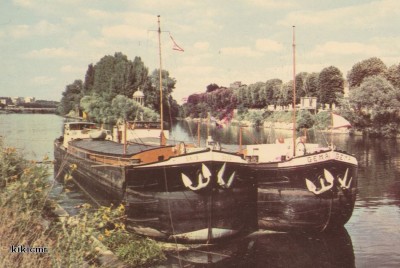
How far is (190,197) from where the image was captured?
18422 millimetres

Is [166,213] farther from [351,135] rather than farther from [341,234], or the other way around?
[351,135]

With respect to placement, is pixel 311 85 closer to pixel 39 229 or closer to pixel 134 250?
pixel 134 250

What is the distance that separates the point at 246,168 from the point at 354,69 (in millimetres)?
90368

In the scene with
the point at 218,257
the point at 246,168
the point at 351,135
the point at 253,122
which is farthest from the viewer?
the point at 253,122

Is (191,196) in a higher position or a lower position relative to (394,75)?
lower

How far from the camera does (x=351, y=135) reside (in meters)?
82.6

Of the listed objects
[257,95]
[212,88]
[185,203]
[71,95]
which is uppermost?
[212,88]

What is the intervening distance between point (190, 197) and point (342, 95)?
89978mm

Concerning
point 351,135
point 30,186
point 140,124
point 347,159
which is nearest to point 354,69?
point 351,135

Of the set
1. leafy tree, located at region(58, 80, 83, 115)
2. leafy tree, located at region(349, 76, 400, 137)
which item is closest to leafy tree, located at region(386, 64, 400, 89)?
leafy tree, located at region(349, 76, 400, 137)

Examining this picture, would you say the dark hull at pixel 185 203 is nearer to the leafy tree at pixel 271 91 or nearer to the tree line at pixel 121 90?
the tree line at pixel 121 90

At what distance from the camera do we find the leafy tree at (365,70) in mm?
97938

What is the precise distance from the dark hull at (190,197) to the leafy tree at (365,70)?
285ft

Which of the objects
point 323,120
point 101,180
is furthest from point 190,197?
point 323,120
